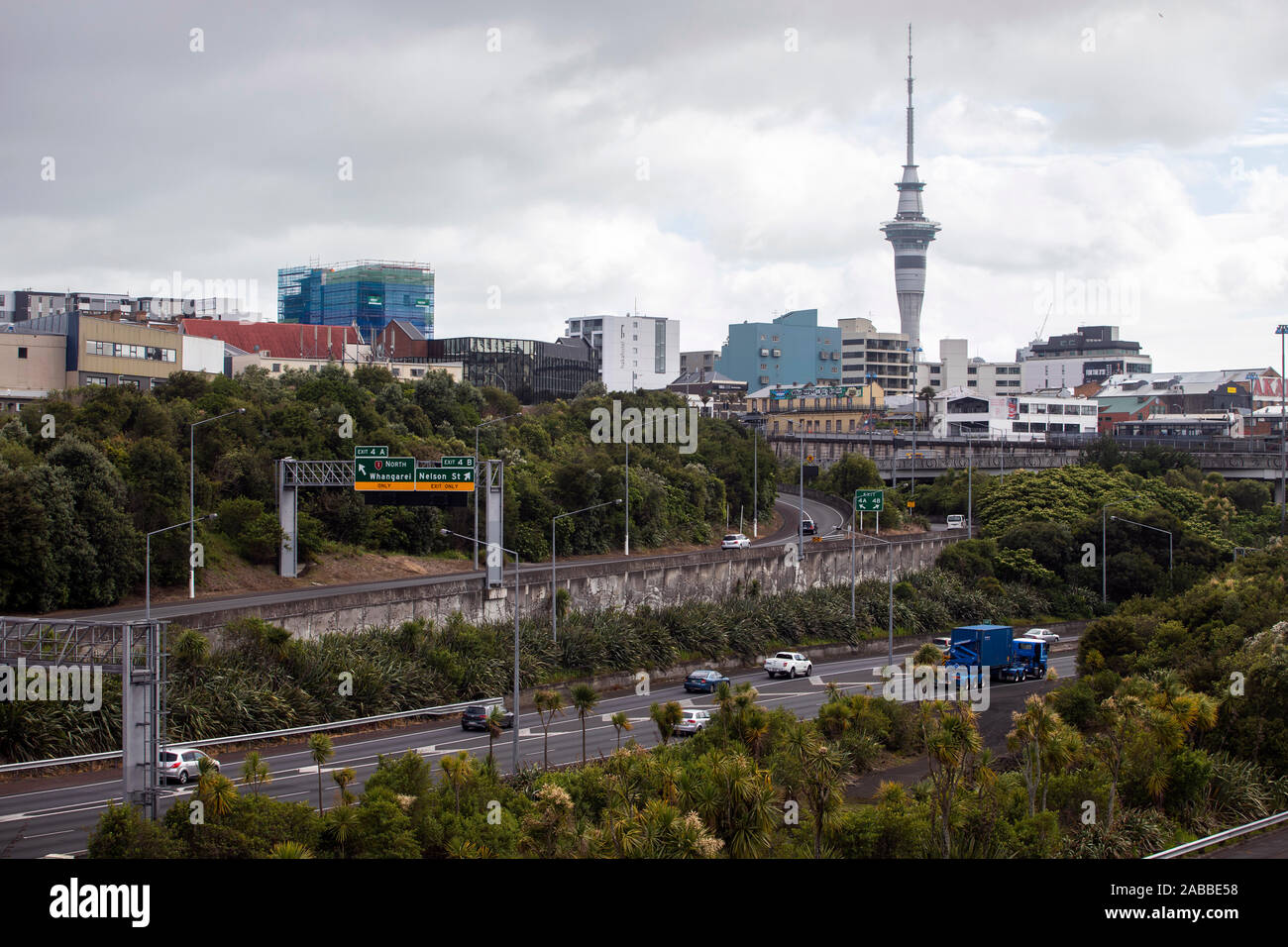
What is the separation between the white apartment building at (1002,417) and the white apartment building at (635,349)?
128ft

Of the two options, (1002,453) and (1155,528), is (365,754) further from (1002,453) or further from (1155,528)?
(1002,453)

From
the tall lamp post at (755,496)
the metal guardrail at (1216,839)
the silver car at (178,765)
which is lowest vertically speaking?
the silver car at (178,765)

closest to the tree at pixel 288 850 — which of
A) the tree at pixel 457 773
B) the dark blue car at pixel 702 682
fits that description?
the tree at pixel 457 773

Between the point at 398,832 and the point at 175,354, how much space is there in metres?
62.9

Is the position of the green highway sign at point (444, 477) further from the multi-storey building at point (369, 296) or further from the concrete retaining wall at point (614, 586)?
the multi-storey building at point (369, 296)

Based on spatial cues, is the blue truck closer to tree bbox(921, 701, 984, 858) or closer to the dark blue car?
the dark blue car

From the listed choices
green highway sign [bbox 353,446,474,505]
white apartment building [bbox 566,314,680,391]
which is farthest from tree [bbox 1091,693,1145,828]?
white apartment building [bbox 566,314,680,391]

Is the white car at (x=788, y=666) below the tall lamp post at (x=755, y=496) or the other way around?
below

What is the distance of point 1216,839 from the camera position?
2006cm

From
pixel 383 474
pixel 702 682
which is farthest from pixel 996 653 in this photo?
pixel 383 474

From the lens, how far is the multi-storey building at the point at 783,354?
600ft

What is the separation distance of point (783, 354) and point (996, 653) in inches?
5345
